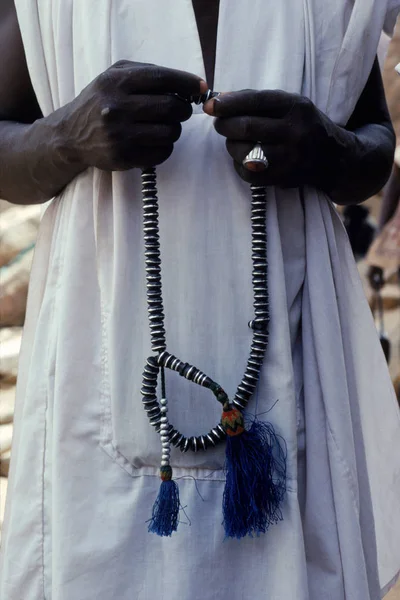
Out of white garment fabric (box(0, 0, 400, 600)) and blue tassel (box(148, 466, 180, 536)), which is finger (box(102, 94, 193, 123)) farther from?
blue tassel (box(148, 466, 180, 536))

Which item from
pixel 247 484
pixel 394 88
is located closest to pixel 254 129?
pixel 247 484

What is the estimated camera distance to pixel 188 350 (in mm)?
1351

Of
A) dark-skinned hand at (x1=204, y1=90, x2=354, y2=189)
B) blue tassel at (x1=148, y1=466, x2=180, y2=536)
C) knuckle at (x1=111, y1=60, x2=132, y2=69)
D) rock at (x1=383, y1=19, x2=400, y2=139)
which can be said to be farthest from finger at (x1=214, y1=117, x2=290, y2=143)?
rock at (x1=383, y1=19, x2=400, y2=139)

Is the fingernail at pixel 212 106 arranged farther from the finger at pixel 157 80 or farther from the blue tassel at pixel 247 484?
the blue tassel at pixel 247 484

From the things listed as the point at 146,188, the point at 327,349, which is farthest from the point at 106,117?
the point at 327,349

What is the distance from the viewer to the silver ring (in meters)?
1.28

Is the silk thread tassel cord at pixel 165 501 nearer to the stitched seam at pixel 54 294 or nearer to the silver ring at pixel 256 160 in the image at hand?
the stitched seam at pixel 54 294

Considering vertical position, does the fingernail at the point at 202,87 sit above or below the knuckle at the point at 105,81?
below

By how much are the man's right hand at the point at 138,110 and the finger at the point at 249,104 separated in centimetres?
4

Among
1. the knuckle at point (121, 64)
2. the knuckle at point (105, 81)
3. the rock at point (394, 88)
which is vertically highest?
the rock at point (394, 88)

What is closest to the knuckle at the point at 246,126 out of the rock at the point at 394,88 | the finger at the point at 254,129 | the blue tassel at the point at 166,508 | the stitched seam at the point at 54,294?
the finger at the point at 254,129

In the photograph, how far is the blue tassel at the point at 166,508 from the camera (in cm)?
125

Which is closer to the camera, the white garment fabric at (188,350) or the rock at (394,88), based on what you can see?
the white garment fabric at (188,350)

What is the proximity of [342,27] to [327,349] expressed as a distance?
0.53 meters
